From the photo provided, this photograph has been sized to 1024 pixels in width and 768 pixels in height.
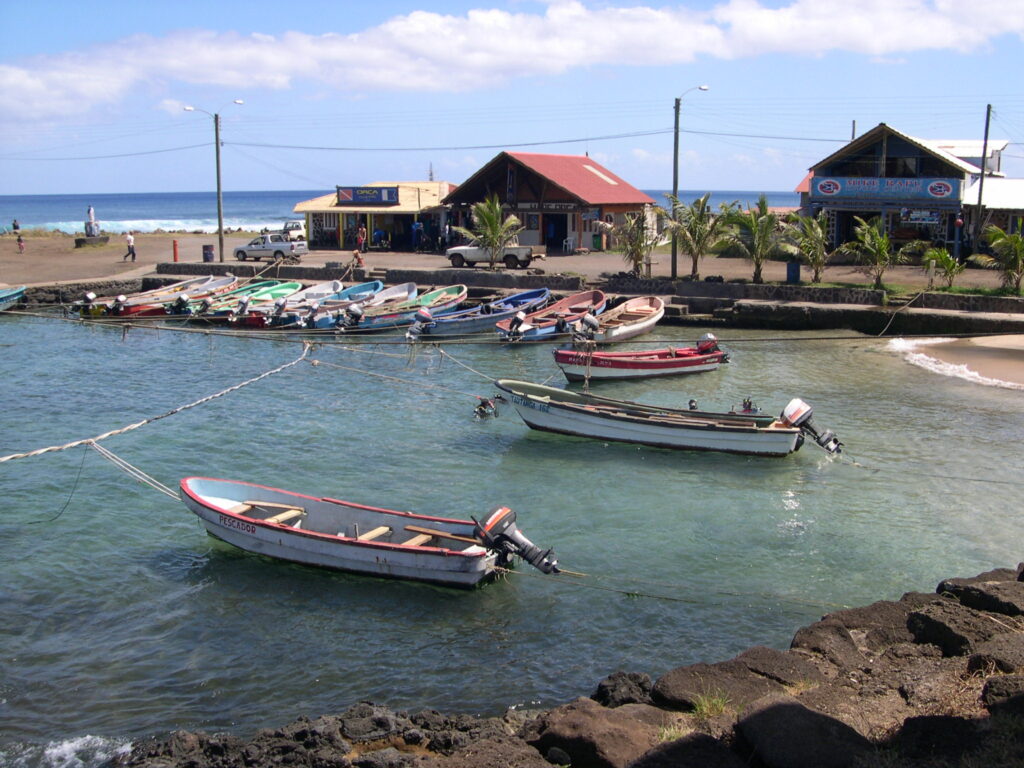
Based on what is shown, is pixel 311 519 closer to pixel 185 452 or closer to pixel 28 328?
pixel 185 452

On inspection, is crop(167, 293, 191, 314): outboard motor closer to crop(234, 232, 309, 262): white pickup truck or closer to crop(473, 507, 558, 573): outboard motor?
crop(234, 232, 309, 262): white pickup truck

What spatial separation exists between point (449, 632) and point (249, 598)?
3.26 meters

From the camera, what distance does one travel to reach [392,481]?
19016mm

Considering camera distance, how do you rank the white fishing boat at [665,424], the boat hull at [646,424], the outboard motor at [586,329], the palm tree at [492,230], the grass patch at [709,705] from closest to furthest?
the grass patch at [709,705], the white fishing boat at [665,424], the boat hull at [646,424], the outboard motor at [586,329], the palm tree at [492,230]

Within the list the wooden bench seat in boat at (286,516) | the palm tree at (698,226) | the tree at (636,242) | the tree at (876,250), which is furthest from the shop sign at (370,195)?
the wooden bench seat in boat at (286,516)

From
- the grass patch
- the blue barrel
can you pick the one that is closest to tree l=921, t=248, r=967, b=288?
the blue barrel

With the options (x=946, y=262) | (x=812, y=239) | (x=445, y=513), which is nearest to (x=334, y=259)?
(x=812, y=239)

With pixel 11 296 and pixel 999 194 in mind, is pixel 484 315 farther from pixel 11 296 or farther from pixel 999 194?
pixel 999 194

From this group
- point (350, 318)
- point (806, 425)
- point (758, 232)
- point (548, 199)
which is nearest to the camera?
point (806, 425)

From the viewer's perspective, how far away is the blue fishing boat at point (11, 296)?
3903cm

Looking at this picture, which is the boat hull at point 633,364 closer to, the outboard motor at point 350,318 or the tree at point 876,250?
the tree at point 876,250

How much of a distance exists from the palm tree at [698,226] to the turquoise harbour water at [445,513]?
40.0 ft

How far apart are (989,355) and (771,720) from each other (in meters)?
25.1

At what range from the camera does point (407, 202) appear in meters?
53.0
